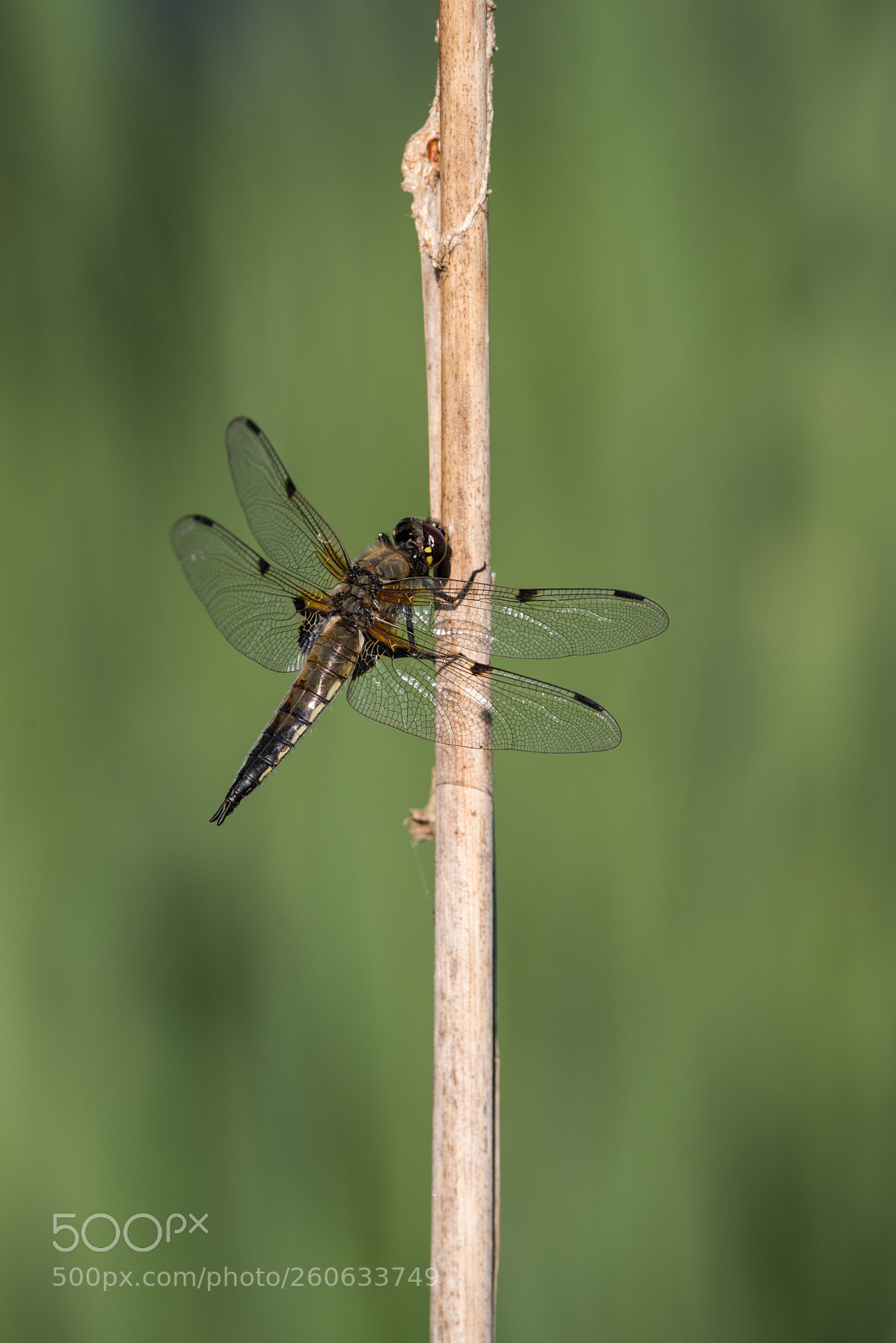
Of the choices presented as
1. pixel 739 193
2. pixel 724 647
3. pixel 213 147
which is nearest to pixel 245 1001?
pixel 724 647

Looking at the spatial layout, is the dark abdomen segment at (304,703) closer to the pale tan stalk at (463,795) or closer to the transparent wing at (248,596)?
the transparent wing at (248,596)

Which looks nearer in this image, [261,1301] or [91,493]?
[261,1301]

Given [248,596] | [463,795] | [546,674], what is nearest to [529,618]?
[546,674]

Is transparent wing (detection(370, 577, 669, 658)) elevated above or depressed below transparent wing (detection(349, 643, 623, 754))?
above

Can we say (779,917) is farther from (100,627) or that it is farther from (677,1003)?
(100,627)

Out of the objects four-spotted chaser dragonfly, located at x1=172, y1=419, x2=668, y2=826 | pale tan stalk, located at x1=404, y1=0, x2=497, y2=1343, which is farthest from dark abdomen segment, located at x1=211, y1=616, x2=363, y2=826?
pale tan stalk, located at x1=404, y1=0, x2=497, y2=1343

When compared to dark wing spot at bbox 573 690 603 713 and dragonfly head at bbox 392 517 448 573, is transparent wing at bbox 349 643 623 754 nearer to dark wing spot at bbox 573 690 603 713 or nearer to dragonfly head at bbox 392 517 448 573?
dark wing spot at bbox 573 690 603 713

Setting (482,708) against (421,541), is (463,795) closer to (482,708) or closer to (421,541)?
(482,708)
